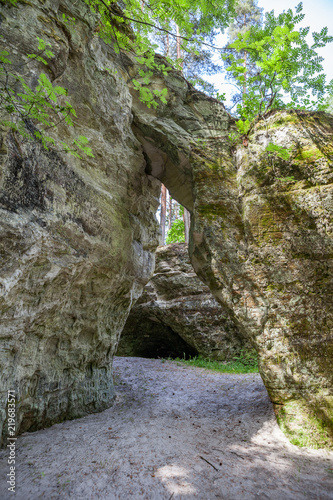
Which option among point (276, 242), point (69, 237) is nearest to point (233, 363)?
point (276, 242)

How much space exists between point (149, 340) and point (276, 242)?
8714 mm

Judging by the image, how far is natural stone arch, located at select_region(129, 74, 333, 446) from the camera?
4.59 meters

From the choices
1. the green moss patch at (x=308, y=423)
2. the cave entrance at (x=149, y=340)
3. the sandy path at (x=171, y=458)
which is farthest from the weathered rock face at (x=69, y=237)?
the cave entrance at (x=149, y=340)

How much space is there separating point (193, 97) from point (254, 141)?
2.49 m

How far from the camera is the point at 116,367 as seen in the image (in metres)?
9.00

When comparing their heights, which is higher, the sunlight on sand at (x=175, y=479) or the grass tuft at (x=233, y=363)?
the grass tuft at (x=233, y=363)

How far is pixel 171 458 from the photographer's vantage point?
3.91m

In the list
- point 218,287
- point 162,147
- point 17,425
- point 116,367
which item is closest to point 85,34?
point 162,147

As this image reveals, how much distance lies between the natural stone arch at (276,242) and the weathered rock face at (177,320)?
18.6 ft

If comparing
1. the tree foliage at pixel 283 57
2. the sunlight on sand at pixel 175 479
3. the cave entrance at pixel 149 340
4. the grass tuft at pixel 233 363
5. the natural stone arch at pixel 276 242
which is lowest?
the sunlight on sand at pixel 175 479

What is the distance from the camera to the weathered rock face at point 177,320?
11102mm

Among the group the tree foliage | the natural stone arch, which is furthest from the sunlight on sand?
the tree foliage

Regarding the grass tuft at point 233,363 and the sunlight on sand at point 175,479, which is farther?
the grass tuft at point 233,363

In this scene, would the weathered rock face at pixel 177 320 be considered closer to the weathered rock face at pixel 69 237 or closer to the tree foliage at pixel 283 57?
the weathered rock face at pixel 69 237
